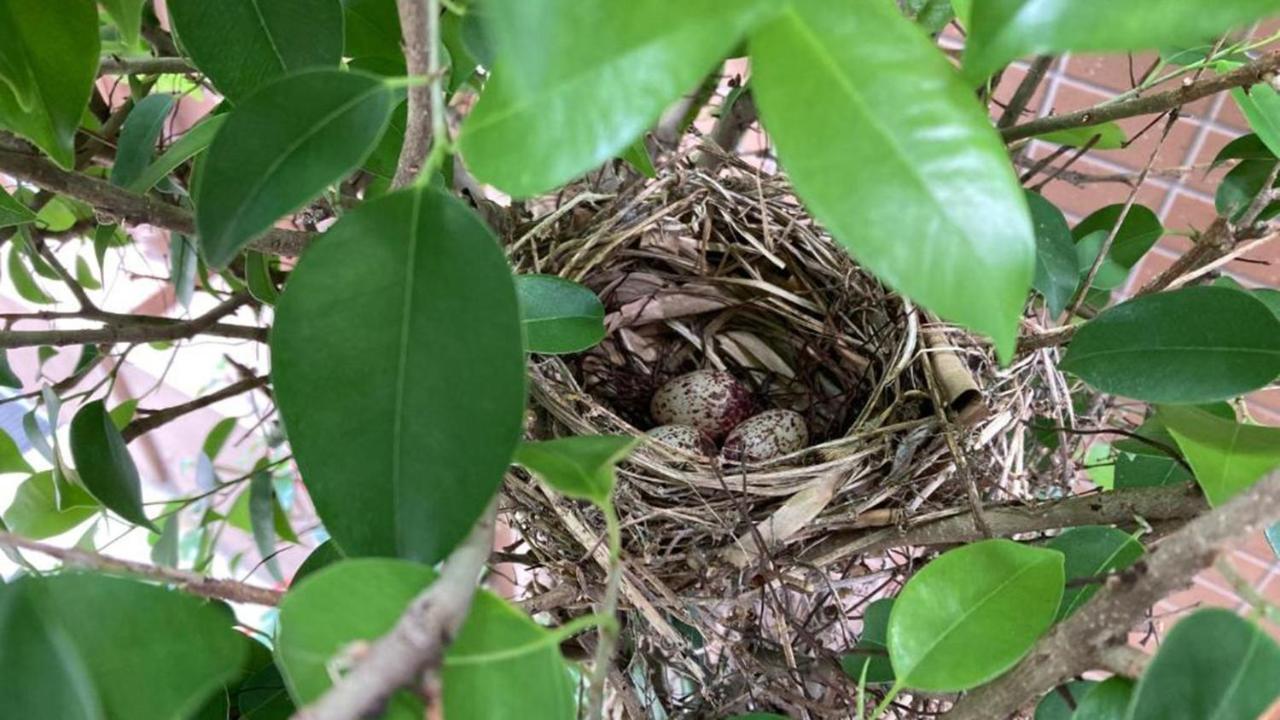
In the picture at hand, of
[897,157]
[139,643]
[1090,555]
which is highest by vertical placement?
[897,157]

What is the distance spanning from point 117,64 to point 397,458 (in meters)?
0.44

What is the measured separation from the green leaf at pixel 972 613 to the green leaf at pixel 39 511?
24.0 inches

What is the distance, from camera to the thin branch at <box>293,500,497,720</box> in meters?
0.20

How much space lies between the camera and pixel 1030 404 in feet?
2.13

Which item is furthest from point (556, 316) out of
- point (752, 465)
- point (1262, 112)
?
point (1262, 112)

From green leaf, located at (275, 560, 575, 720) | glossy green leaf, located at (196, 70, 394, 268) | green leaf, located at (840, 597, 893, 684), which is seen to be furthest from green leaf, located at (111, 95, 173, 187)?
green leaf, located at (840, 597, 893, 684)

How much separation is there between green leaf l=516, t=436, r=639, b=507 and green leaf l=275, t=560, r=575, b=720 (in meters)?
0.04

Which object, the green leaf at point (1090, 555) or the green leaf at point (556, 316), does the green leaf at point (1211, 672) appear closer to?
the green leaf at point (1090, 555)

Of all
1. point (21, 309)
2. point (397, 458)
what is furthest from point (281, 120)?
point (21, 309)

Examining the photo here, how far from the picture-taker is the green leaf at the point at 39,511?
27.4 inches

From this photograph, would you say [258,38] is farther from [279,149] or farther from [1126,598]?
[1126,598]

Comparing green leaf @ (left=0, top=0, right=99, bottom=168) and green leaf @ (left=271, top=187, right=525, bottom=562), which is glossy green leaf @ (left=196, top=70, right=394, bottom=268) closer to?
green leaf @ (left=271, top=187, right=525, bottom=562)

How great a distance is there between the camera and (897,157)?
22 centimetres

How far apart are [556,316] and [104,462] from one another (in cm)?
28
